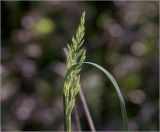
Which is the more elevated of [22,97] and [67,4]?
[67,4]

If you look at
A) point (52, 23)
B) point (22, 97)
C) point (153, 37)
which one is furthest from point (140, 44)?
point (22, 97)

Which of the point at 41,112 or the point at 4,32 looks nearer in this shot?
the point at 41,112

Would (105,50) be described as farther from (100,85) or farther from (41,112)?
(41,112)

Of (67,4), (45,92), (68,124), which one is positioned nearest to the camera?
(68,124)

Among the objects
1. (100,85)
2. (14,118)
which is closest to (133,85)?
(100,85)

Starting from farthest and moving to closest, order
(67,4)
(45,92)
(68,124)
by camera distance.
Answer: (67,4)
(45,92)
(68,124)

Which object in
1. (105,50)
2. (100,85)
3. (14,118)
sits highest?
(105,50)
